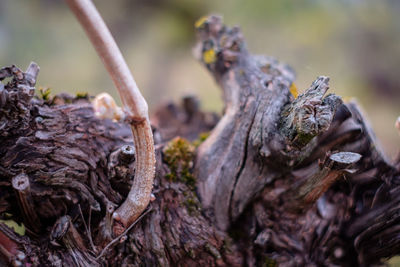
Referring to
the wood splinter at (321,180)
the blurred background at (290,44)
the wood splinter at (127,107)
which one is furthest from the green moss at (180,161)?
the blurred background at (290,44)

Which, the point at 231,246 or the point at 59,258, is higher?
the point at 231,246

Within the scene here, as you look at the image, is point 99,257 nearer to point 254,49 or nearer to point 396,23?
point 254,49

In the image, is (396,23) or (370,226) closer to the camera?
(370,226)

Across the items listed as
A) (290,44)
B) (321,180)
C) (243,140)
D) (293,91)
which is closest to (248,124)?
(243,140)

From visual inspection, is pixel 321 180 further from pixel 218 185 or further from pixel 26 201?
pixel 26 201

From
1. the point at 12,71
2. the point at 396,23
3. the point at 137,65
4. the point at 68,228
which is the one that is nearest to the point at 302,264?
the point at 68,228

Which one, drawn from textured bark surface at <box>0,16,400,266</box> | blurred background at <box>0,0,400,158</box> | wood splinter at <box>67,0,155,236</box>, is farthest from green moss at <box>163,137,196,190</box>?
blurred background at <box>0,0,400,158</box>

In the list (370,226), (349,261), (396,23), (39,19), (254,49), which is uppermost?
(396,23)

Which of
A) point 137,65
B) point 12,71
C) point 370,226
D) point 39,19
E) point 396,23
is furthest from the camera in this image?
point 137,65
